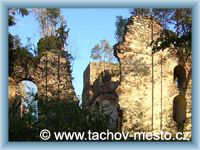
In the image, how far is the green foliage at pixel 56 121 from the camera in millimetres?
7820

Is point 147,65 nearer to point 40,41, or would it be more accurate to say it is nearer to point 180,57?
point 180,57

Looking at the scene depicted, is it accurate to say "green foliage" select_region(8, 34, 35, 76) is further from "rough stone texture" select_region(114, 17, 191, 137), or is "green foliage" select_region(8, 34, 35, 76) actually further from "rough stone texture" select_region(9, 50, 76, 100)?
"rough stone texture" select_region(114, 17, 191, 137)

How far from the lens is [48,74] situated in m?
10.5

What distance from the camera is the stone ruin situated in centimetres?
1010

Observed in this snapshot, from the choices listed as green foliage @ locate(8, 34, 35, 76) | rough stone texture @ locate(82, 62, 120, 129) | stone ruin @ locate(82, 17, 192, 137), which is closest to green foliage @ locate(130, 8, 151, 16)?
stone ruin @ locate(82, 17, 192, 137)

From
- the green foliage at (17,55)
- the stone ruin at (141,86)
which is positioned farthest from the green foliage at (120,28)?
the green foliage at (17,55)

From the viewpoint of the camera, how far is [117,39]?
11.0 m

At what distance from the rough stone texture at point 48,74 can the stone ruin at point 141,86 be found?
612mm

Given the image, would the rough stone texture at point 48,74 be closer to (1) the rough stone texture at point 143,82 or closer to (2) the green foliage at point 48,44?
(2) the green foliage at point 48,44

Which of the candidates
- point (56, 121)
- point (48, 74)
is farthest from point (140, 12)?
point (56, 121)

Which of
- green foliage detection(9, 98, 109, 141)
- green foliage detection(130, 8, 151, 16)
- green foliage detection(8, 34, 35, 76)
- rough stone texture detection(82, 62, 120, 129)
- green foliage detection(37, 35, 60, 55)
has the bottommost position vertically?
green foliage detection(9, 98, 109, 141)

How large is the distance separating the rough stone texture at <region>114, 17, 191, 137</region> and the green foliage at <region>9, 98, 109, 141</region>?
67.1 inches

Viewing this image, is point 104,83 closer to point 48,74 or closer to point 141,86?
point 141,86
